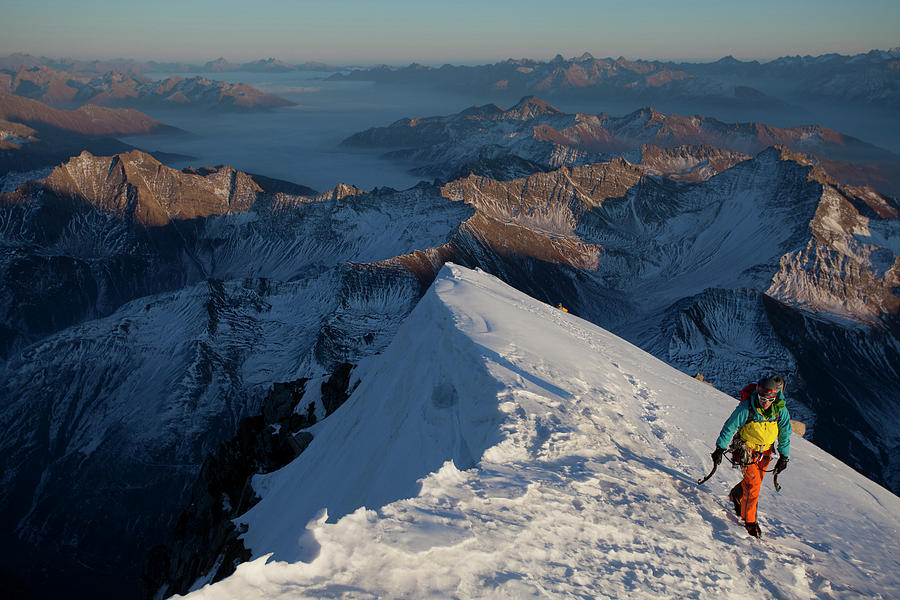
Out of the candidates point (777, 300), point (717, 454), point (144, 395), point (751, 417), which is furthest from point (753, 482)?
point (777, 300)

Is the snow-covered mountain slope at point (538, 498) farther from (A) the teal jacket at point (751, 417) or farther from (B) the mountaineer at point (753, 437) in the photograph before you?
(A) the teal jacket at point (751, 417)

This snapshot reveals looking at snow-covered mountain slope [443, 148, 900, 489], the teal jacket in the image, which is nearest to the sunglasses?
the teal jacket

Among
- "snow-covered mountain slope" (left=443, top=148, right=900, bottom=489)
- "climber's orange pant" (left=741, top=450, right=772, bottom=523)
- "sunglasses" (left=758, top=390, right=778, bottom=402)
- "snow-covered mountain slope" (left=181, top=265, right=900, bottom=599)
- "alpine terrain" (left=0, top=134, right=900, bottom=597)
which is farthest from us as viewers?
"snow-covered mountain slope" (left=443, top=148, right=900, bottom=489)

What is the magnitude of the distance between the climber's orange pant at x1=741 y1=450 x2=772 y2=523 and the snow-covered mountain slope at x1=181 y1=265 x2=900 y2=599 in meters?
0.54

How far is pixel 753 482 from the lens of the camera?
16109 mm

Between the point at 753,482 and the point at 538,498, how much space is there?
20.6 ft

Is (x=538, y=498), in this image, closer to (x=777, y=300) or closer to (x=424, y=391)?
(x=424, y=391)

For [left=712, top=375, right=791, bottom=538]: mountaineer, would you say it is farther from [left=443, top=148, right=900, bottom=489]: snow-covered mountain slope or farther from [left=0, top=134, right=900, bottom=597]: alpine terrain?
[left=443, top=148, right=900, bottom=489]: snow-covered mountain slope

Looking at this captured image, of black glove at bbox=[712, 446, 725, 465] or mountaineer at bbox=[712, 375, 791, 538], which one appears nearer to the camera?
mountaineer at bbox=[712, 375, 791, 538]

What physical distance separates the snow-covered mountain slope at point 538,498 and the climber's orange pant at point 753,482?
541 mm

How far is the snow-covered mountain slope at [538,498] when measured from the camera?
12516 mm

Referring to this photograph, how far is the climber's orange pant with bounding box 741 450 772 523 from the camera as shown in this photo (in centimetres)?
1602

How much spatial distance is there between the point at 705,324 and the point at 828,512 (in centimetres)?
12500

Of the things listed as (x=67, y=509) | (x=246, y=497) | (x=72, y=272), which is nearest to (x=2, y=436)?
(x=67, y=509)
